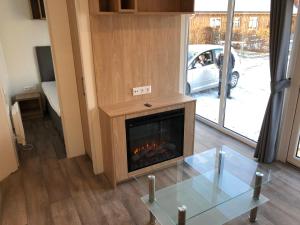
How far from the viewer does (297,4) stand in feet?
8.48

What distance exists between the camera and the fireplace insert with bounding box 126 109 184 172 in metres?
2.56

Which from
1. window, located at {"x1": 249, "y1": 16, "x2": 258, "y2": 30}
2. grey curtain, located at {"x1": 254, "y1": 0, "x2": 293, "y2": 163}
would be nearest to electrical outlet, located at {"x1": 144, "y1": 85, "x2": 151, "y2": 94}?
grey curtain, located at {"x1": 254, "y1": 0, "x2": 293, "y2": 163}

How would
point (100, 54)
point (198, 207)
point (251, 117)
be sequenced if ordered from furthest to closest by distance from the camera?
point (251, 117) < point (100, 54) < point (198, 207)

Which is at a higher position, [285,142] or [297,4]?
[297,4]

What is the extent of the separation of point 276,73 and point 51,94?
3280 millimetres

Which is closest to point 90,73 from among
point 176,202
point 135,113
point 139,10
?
point 135,113

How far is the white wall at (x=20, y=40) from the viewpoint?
166 inches

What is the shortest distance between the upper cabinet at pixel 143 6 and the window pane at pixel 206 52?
1.09m

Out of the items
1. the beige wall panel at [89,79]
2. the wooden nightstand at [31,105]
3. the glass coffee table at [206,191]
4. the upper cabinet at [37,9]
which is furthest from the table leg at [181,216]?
the upper cabinet at [37,9]

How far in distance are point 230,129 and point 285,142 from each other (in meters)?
0.91

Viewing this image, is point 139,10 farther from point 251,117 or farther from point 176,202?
point 251,117

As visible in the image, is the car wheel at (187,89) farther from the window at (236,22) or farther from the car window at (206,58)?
the window at (236,22)

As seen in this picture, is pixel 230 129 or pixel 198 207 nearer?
pixel 198 207

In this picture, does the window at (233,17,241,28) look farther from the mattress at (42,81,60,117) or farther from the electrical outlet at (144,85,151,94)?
the mattress at (42,81,60,117)
